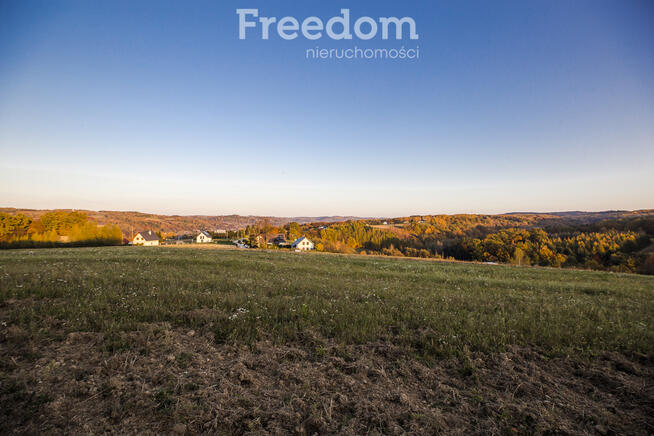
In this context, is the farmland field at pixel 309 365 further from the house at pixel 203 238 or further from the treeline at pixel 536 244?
the house at pixel 203 238

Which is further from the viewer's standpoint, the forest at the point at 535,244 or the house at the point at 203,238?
the house at the point at 203,238

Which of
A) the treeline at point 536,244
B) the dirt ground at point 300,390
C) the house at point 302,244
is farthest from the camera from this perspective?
the house at point 302,244

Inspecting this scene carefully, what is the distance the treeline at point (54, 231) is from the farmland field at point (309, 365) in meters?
53.2

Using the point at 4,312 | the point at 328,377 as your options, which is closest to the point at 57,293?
the point at 4,312

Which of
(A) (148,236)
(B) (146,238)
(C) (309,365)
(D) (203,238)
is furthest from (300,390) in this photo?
(D) (203,238)

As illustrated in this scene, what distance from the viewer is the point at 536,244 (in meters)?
80.6

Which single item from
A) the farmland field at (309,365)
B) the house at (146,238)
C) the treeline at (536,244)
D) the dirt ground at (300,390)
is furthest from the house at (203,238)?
the dirt ground at (300,390)

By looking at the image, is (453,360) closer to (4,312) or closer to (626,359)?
(626,359)

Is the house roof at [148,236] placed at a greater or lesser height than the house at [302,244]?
greater

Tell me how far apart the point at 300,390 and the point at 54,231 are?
68.3 metres

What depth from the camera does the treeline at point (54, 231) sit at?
44.0 meters

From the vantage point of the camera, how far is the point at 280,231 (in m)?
122

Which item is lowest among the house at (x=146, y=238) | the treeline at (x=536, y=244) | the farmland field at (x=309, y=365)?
the treeline at (x=536, y=244)

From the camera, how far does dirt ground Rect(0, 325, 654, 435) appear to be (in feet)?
10.3
